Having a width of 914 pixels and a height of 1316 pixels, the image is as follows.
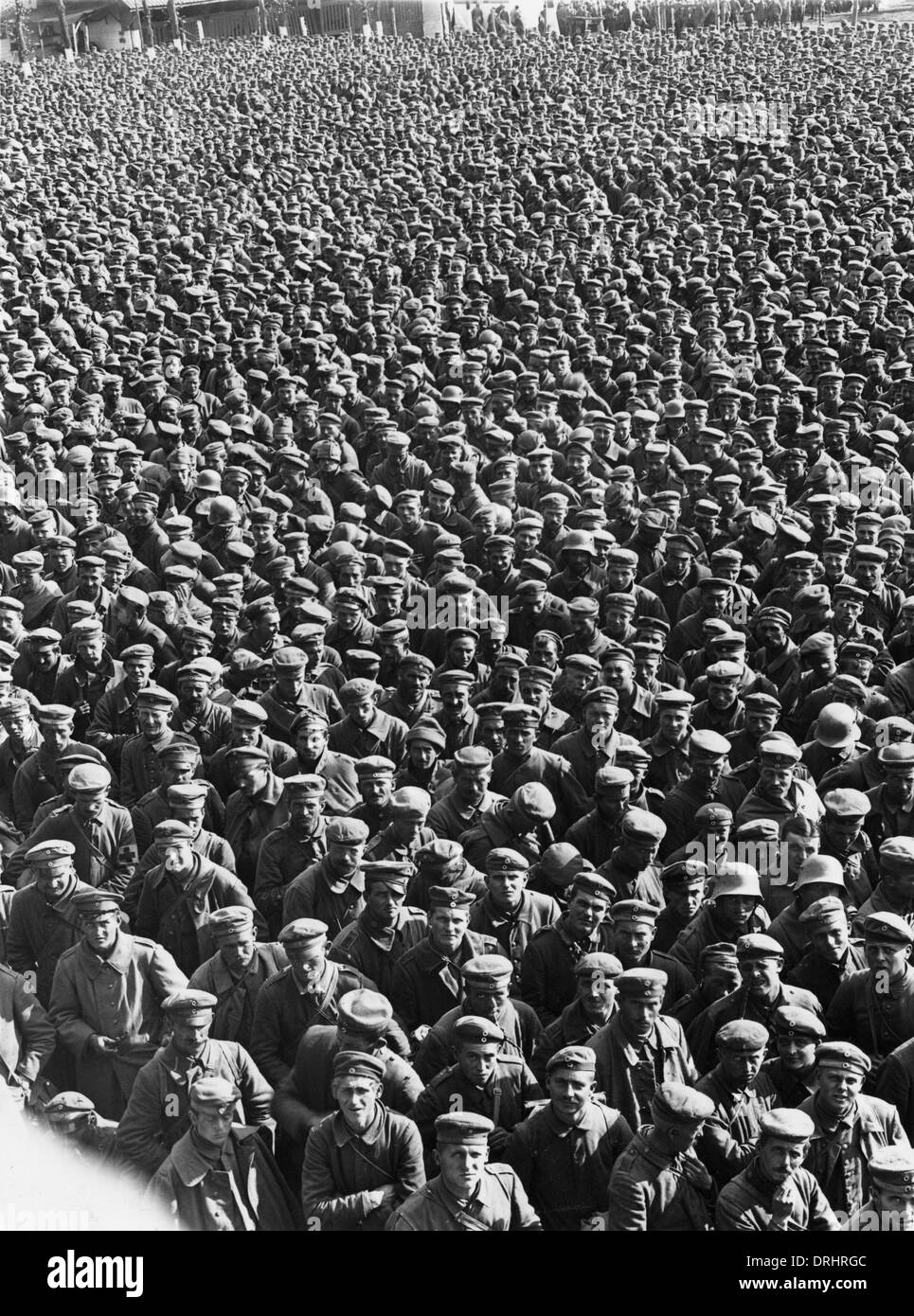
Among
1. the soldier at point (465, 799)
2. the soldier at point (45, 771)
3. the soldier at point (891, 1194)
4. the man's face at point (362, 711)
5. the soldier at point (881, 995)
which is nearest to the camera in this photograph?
the soldier at point (891, 1194)

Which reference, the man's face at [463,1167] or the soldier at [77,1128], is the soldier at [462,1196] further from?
the soldier at [77,1128]

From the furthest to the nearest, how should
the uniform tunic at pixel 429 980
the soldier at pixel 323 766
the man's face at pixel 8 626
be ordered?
1. the man's face at pixel 8 626
2. the soldier at pixel 323 766
3. the uniform tunic at pixel 429 980

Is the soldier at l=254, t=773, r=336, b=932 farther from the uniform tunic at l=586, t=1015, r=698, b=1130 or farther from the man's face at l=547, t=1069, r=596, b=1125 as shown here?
the man's face at l=547, t=1069, r=596, b=1125

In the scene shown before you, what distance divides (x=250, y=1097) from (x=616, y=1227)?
147cm

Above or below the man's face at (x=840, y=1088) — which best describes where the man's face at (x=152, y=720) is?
above

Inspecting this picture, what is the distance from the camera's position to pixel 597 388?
47.7 ft

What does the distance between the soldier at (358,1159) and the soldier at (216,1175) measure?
17 centimetres

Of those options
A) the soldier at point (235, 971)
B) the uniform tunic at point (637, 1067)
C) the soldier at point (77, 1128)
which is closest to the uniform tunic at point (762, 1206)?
the uniform tunic at point (637, 1067)

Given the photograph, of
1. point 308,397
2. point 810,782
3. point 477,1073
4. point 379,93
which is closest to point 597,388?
point 308,397

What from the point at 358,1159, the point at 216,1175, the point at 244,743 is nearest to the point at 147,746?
the point at 244,743

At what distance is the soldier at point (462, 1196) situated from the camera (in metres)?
5.04

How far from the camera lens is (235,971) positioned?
254 inches

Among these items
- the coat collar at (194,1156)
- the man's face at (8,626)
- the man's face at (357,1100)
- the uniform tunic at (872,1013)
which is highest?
the man's face at (8,626)
